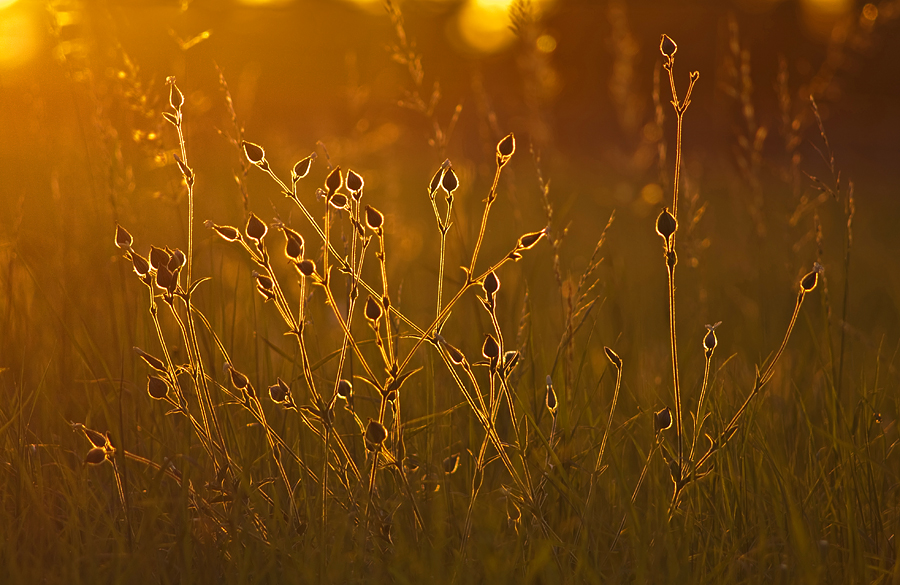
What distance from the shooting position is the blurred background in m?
2.04

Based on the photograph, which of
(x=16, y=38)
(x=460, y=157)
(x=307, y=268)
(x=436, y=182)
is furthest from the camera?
(x=460, y=157)

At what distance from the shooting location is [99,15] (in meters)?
2.33

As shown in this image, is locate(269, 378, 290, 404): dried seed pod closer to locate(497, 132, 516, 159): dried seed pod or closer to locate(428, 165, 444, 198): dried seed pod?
locate(428, 165, 444, 198): dried seed pod

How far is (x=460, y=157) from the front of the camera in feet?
26.4

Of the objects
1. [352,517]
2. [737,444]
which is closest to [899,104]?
[737,444]

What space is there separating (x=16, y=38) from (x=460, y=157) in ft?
17.8

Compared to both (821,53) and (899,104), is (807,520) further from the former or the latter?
(899,104)

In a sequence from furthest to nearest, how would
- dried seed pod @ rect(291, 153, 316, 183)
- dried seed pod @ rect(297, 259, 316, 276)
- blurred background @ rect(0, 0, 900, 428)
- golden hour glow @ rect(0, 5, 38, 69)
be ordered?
golden hour glow @ rect(0, 5, 38, 69) → blurred background @ rect(0, 0, 900, 428) → dried seed pod @ rect(291, 153, 316, 183) → dried seed pod @ rect(297, 259, 316, 276)

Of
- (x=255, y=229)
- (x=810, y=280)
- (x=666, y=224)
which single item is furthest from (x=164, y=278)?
(x=810, y=280)

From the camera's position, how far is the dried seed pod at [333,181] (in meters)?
1.20

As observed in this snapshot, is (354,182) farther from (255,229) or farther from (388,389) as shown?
(388,389)

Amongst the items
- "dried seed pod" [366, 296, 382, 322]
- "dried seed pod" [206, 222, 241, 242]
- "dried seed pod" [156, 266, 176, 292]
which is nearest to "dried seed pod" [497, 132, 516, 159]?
"dried seed pod" [366, 296, 382, 322]

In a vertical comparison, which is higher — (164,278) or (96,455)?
(164,278)

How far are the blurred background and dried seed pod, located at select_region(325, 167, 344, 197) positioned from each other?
14.8 inches
